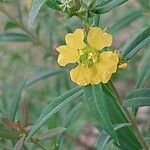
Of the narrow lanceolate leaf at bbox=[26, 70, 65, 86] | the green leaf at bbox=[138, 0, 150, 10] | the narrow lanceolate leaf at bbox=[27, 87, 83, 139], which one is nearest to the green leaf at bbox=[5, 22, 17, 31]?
the narrow lanceolate leaf at bbox=[26, 70, 65, 86]

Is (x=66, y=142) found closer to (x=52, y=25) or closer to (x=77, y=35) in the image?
(x=52, y=25)

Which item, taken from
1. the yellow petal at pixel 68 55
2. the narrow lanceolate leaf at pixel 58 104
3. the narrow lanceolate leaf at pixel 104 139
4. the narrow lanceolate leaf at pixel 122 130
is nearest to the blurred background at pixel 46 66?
the narrow lanceolate leaf at pixel 122 130

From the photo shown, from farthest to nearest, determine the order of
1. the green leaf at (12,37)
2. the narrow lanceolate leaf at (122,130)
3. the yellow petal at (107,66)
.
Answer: the green leaf at (12,37) < the narrow lanceolate leaf at (122,130) < the yellow petal at (107,66)

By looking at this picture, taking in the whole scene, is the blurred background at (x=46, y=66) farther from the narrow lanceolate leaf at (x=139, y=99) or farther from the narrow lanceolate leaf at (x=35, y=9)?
the narrow lanceolate leaf at (x=35, y=9)

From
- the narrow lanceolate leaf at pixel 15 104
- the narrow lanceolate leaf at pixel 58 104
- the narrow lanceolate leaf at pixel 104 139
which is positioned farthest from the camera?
the narrow lanceolate leaf at pixel 15 104

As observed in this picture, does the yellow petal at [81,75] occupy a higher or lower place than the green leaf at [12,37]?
lower

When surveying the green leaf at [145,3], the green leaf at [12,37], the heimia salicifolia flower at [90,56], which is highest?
the green leaf at [145,3]

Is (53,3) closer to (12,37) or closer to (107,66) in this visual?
(107,66)

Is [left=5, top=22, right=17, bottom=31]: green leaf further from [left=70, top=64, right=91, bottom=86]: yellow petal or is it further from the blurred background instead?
[left=70, top=64, right=91, bottom=86]: yellow petal
